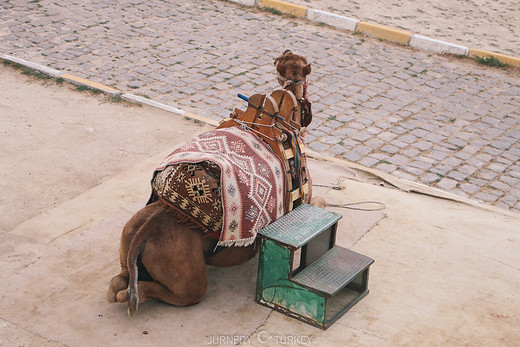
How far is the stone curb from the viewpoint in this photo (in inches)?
440

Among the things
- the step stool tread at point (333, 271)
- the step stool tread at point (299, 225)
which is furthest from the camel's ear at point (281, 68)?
the step stool tread at point (333, 271)

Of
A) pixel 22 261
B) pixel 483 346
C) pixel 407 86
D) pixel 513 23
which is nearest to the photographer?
pixel 483 346

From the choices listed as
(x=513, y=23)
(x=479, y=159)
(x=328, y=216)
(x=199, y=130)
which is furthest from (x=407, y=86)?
(x=328, y=216)

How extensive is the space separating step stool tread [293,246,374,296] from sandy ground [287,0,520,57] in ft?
23.5

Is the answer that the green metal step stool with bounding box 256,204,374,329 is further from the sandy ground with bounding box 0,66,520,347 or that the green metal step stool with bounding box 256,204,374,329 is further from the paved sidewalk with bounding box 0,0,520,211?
the paved sidewalk with bounding box 0,0,520,211

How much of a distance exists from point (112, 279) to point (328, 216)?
5.43ft

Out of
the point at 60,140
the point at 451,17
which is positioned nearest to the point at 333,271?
the point at 60,140

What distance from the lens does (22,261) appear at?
18.8 ft

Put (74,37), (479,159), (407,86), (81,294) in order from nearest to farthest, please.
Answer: (81,294) < (479,159) < (407,86) < (74,37)

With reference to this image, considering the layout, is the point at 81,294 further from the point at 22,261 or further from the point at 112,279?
the point at 22,261

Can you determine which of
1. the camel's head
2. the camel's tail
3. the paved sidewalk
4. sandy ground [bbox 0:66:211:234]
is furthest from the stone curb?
the camel's tail

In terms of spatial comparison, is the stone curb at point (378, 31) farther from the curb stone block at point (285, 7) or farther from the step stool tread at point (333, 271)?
the step stool tread at point (333, 271)

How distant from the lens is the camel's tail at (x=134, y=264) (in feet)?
15.9

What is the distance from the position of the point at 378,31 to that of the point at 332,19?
86cm
